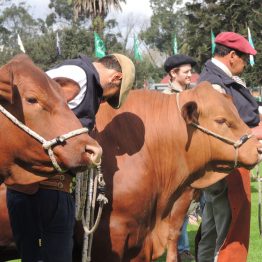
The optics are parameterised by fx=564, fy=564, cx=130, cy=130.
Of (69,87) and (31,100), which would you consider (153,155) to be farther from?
(31,100)

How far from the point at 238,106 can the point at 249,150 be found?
0.55 meters

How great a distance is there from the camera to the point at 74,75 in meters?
3.39

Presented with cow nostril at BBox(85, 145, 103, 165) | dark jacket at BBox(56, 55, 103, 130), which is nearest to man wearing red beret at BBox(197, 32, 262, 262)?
dark jacket at BBox(56, 55, 103, 130)

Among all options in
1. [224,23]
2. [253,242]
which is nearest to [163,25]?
[224,23]

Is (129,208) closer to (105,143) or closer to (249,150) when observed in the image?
(105,143)

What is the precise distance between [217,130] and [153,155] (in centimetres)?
57

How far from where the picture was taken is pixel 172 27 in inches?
3041

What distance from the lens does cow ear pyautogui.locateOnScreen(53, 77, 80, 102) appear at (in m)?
3.24

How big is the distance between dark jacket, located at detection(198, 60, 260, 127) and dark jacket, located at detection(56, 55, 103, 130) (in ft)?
5.34

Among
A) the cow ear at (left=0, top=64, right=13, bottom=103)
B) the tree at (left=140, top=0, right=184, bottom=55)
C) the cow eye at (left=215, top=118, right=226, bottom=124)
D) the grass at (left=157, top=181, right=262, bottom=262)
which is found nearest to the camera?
the cow ear at (left=0, top=64, right=13, bottom=103)

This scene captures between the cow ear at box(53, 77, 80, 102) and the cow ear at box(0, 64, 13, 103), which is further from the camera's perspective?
the cow ear at box(53, 77, 80, 102)

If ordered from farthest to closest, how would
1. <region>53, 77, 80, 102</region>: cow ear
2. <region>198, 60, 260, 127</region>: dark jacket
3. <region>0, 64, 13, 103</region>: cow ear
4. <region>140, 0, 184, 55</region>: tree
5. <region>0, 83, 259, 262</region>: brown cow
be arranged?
<region>140, 0, 184, 55</region>: tree → <region>198, 60, 260, 127</region>: dark jacket → <region>0, 83, 259, 262</region>: brown cow → <region>53, 77, 80, 102</region>: cow ear → <region>0, 64, 13, 103</region>: cow ear

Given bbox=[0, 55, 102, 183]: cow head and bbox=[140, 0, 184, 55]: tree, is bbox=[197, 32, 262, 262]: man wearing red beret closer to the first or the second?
bbox=[0, 55, 102, 183]: cow head

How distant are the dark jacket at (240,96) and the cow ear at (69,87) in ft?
6.22
